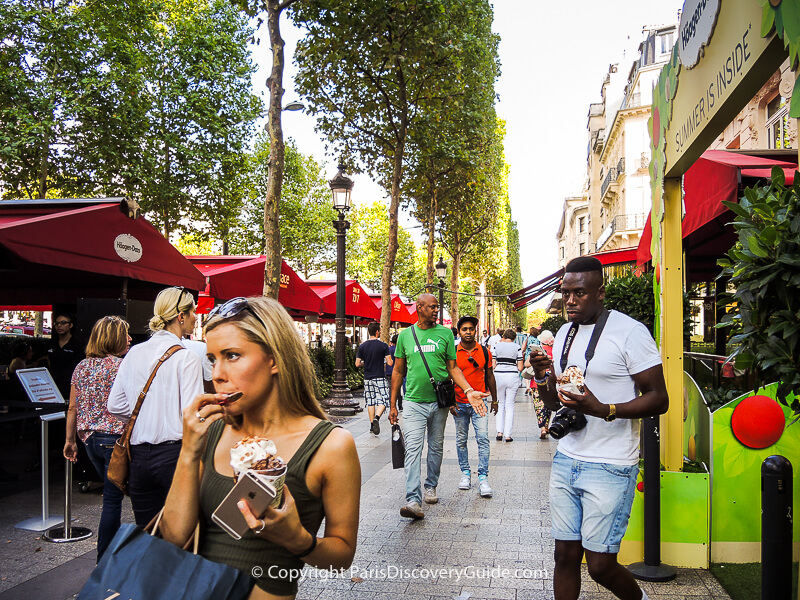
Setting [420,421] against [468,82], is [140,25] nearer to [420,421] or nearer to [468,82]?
[468,82]

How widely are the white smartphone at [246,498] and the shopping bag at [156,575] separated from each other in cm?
26

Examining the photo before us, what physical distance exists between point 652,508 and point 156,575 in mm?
3571

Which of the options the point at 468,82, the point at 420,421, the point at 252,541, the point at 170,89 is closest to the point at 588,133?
the point at 468,82

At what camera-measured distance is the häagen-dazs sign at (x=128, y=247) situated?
21.9 ft

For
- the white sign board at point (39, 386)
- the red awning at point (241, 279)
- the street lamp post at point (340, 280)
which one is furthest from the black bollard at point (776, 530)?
the street lamp post at point (340, 280)

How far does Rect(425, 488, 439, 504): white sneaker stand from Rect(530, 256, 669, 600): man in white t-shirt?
11.2 ft

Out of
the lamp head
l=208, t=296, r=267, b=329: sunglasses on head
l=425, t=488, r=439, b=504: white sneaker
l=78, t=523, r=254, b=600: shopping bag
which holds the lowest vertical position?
l=425, t=488, r=439, b=504: white sneaker

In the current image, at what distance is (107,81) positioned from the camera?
17734 millimetres

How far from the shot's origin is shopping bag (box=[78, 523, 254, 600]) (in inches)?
61.7

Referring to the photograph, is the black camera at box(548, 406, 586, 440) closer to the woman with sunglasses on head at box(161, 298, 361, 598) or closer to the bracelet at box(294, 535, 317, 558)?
the woman with sunglasses on head at box(161, 298, 361, 598)

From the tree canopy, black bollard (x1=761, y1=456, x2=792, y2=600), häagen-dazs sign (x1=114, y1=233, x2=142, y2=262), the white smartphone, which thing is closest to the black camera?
black bollard (x1=761, y1=456, x2=792, y2=600)

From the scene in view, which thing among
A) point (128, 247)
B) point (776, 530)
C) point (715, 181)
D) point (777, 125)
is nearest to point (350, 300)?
point (128, 247)

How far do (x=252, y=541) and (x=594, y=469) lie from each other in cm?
183

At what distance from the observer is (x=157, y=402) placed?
3635 mm
